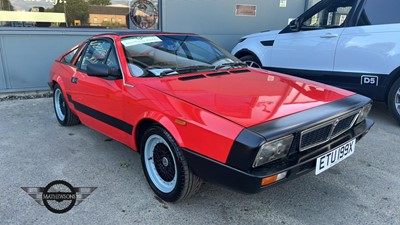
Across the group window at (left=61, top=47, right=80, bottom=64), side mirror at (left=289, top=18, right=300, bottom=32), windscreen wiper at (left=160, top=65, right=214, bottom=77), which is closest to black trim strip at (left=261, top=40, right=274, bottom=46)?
side mirror at (left=289, top=18, right=300, bottom=32)

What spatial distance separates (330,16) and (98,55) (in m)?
3.56

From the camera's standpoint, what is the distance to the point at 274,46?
5.77m

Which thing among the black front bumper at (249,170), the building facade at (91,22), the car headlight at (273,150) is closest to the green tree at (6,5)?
the building facade at (91,22)

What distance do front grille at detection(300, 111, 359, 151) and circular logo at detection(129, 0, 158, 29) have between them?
5475mm

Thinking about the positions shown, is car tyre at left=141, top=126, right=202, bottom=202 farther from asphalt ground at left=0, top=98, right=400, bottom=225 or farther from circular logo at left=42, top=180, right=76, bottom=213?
circular logo at left=42, top=180, right=76, bottom=213

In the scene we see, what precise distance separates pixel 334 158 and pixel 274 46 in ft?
11.8

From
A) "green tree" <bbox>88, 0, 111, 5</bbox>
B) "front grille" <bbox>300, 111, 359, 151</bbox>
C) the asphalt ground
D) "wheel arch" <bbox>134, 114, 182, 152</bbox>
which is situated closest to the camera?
"front grille" <bbox>300, 111, 359, 151</bbox>

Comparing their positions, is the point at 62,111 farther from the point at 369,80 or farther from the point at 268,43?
the point at 369,80

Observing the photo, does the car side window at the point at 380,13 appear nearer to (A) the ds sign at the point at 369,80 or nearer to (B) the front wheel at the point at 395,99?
(A) the ds sign at the point at 369,80

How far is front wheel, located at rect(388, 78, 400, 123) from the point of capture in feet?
14.5

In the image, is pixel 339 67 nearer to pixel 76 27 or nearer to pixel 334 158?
pixel 334 158

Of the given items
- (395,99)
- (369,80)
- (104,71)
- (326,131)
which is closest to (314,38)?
(369,80)

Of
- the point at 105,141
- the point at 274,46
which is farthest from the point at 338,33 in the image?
the point at 105,141

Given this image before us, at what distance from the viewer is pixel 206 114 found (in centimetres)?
229
